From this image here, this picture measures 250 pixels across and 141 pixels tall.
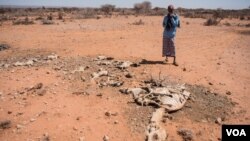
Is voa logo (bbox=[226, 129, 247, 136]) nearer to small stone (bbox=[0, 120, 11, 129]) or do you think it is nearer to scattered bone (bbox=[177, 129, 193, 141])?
scattered bone (bbox=[177, 129, 193, 141])

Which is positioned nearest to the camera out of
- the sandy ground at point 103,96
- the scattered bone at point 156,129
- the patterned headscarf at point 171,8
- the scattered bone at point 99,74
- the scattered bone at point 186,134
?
the scattered bone at point 156,129

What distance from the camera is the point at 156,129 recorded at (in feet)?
15.3

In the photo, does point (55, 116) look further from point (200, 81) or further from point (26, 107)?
point (200, 81)

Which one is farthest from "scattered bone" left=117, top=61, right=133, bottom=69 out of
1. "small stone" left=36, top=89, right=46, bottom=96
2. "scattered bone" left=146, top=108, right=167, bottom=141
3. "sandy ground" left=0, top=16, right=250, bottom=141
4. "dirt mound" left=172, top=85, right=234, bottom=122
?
"scattered bone" left=146, top=108, right=167, bottom=141

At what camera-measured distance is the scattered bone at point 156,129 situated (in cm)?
448

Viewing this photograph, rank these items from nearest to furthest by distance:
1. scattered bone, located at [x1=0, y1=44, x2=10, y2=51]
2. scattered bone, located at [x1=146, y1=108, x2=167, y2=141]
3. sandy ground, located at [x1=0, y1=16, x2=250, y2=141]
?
scattered bone, located at [x1=146, y1=108, x2=167, y2=141] → sandy ground, located at [x1=0, y1=16, x2=250, y2=141] → scattered bone, located at [x1=0, y1=44, x2=10, y2=51]

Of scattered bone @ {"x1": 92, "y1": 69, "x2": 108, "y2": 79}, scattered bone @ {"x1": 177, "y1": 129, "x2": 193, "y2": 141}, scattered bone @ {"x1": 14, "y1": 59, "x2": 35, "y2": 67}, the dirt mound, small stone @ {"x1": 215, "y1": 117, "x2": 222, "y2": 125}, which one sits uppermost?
scattered bone @ {"x1": 14, "y1": 59, "x2": 35, "y2": 67}

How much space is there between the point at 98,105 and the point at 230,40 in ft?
30.6

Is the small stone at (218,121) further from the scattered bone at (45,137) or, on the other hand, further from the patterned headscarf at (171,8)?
the patterned headscarf at (171,8)

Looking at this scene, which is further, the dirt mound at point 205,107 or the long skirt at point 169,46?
the long skirt at point 169,46

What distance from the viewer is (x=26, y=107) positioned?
220 inches

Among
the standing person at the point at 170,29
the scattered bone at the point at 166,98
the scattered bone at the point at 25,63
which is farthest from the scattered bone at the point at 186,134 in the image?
the scattered bone at the point at 25,63

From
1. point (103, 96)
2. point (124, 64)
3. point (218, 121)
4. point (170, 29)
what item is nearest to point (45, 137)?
point (103, 96)

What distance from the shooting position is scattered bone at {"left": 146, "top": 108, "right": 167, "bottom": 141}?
14.7ft
